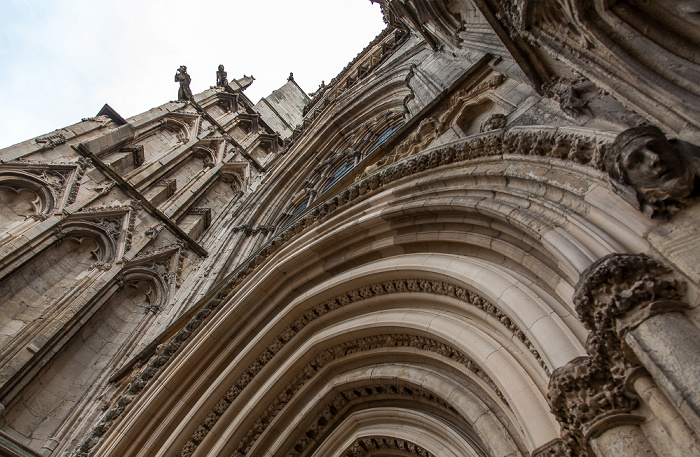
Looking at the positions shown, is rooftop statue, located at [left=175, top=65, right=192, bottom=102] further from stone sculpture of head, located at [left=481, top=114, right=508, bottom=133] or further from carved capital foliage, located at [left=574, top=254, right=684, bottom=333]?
carved capital foliage, located at [left=574, top=254, right=684, bottom=333]

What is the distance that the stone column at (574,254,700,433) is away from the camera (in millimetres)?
1615

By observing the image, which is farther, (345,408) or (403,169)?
(345,408)

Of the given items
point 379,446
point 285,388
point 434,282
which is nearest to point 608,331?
point 434,282

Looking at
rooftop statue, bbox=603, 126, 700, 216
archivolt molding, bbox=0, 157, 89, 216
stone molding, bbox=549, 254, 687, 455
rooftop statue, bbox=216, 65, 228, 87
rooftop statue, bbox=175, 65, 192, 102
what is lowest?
stone molding, bbox=549, 254, 687, 455

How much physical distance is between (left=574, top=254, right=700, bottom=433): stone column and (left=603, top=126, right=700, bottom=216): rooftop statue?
0.97 feet

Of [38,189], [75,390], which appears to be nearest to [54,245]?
[38,189]

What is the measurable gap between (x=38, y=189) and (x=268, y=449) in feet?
24.5

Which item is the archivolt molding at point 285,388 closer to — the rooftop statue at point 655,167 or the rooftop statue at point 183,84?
the rooftop statue at point 655,167

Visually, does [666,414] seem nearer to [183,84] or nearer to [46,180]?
[46,180]

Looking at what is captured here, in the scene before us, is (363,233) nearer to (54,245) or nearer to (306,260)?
(306,260)

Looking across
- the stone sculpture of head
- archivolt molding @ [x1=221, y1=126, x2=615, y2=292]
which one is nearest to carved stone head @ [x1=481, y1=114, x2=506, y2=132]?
the stone sculpture of head

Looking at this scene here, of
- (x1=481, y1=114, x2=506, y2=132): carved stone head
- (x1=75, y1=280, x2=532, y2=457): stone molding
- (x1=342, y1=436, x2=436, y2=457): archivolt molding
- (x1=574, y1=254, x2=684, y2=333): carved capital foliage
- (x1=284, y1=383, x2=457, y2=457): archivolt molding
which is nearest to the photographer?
(x1=574, y1=254, x2=684, y2=333): carved capital foliage

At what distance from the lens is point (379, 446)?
16.5ft

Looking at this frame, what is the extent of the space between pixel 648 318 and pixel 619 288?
0.56 ft
